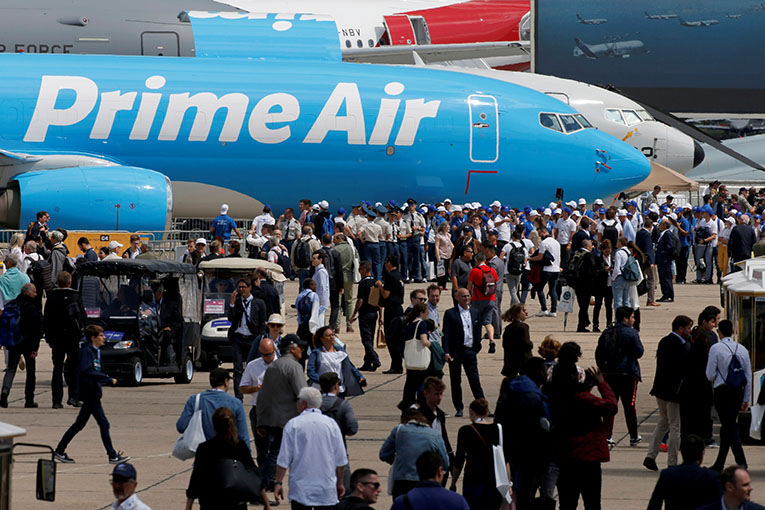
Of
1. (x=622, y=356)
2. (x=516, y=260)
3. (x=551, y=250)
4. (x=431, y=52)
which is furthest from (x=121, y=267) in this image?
(x=431, y=52)

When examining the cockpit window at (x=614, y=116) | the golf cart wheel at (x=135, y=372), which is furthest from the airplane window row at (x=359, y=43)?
the golf cart wheel at (x=135, y=372)

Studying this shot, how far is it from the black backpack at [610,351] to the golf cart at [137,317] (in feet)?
20.8

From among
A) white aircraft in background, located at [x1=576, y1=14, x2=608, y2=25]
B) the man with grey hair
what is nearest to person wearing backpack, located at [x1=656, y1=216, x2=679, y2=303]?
the man with grey hair

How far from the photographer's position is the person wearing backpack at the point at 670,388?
11.8 metres

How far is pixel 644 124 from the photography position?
3525cm

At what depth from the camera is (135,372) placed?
54.2 feet

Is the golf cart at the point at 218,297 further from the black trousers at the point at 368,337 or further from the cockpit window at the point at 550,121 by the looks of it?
the cockpit window at the point at 550,121

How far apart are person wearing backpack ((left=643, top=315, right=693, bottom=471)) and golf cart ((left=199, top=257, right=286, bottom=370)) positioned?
716cm

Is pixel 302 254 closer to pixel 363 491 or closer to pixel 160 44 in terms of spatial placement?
pixel 363 491

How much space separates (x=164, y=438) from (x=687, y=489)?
21.7ft

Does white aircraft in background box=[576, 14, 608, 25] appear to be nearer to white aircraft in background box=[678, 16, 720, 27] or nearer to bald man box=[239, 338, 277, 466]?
white aircraft in background box=[678, 16, 720, 27]

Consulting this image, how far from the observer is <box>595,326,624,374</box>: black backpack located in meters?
12.6

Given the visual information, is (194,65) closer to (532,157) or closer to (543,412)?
(532,157)

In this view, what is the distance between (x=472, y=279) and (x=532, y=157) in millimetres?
12234
